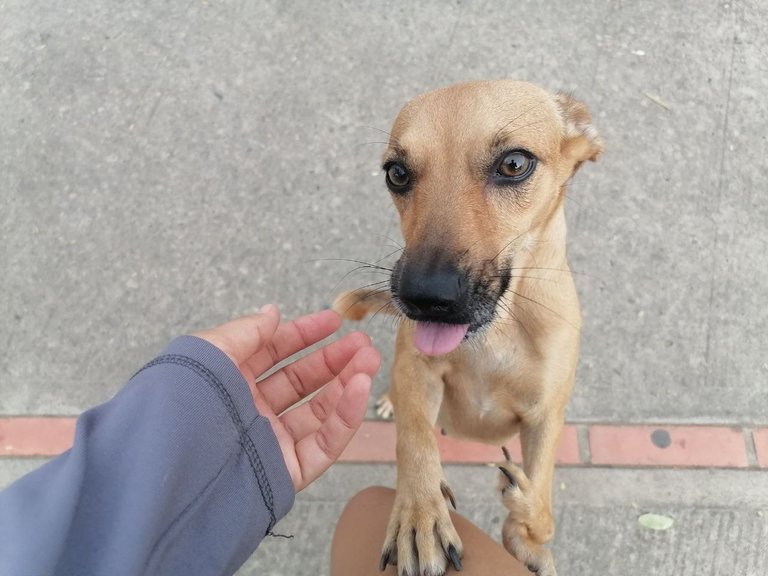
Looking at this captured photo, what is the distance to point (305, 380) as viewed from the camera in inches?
107

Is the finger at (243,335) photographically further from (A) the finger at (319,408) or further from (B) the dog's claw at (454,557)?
(B) the dog's claw at (454,557)

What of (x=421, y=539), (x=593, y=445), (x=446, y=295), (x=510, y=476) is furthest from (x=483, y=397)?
(x=593, y=445)

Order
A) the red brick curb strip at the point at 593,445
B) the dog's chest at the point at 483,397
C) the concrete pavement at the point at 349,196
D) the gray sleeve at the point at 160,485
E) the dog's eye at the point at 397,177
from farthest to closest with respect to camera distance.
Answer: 1. the concrete pavement at the point at 349,196
2. the red brick curb strip at the point at 593,445
3. the dog's chest at the point at 483,397
4. the dog's eye at the point at 397,177
5. the gray sleeve at the point at 160,485

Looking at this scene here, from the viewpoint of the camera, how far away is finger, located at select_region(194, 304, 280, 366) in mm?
2170

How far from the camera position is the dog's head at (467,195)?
80.4 inches

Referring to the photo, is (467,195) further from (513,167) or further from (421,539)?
(421,539)

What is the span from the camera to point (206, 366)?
1958 mm

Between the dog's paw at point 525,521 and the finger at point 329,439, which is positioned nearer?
the finger at point 329,439

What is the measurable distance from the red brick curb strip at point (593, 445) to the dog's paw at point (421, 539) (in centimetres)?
101

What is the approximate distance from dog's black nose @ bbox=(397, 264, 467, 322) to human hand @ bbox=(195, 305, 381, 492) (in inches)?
14.1

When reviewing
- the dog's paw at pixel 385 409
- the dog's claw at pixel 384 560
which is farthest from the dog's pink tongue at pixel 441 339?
the dog's paw at pixel 385 409

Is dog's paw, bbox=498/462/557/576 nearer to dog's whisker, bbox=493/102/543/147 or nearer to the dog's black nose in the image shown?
the dog's black nose

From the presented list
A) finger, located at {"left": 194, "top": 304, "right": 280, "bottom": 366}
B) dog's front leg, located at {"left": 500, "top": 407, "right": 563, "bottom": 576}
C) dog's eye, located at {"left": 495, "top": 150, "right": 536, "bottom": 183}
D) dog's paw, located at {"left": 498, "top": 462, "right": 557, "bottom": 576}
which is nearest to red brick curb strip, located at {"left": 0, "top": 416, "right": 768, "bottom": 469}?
dog's front leg, located at {"left": 500, "top": 407, "right": 563, "bottom": 576}

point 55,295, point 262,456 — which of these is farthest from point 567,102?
point 55,295
